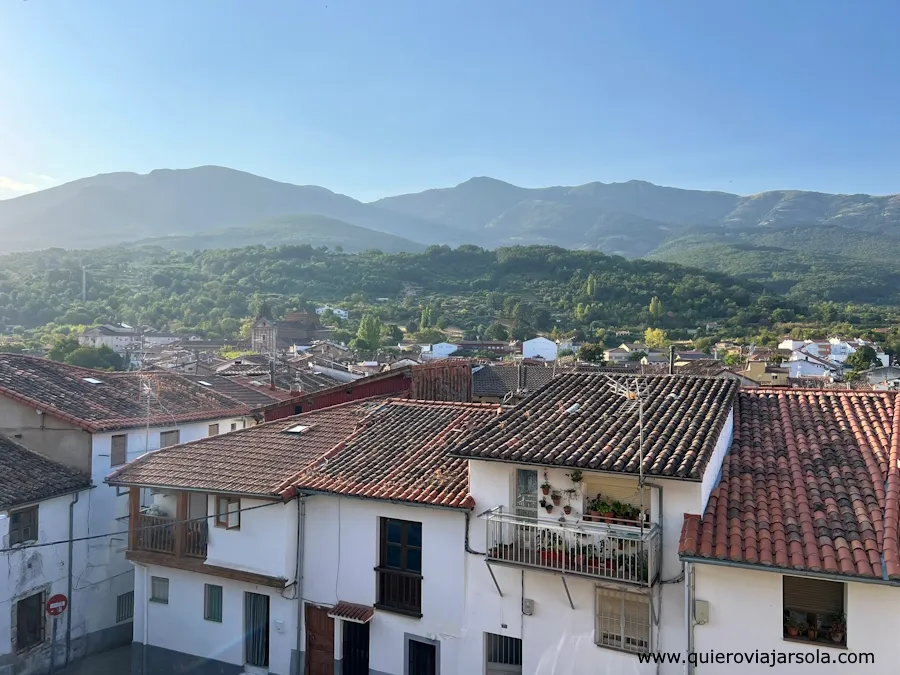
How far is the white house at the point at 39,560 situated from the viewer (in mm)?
14359

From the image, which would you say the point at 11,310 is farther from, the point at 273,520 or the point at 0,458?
the point at 273,520

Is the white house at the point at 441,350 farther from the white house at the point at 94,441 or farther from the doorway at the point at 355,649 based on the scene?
the doorway at the point at 355,649

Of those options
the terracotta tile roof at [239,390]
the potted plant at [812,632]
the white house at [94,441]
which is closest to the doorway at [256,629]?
the white house at [94,441]

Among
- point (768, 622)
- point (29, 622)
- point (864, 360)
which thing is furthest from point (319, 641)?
point (864, 360)

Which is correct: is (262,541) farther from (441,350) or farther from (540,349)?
(540,349)

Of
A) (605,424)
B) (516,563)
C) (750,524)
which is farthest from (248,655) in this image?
(750,524)

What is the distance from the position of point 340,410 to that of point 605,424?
8174 mm

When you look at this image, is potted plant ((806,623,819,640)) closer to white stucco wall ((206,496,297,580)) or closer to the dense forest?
white stucco wall ((206,496,297,580))

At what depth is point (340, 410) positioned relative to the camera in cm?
1772

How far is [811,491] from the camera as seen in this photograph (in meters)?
10.0

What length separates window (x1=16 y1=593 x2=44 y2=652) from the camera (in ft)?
48.4

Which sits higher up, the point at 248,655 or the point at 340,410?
the point at 340,410

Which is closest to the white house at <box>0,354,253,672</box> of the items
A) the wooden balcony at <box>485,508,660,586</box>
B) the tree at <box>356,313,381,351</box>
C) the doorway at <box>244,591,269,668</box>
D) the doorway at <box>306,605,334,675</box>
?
the doorway at <box>244,591,269,668</box>

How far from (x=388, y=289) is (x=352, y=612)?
511 ft
